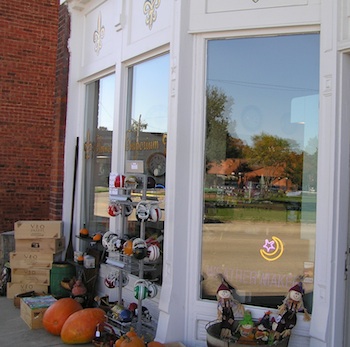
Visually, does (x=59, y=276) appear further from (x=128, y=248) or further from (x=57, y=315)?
(x=128, y=248)

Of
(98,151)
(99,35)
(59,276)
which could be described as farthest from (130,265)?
(99,35)

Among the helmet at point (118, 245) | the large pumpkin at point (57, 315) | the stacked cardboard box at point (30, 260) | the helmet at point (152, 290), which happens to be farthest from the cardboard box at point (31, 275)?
the helmet at point (152, 290)

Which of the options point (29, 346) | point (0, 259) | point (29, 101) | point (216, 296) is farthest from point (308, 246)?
point (29, 101)

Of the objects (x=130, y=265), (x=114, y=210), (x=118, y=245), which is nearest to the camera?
(x=130, y=265)

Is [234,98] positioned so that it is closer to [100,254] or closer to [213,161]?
[213,161]

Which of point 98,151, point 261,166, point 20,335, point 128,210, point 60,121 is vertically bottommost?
point 20,335

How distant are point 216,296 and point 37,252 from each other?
3.25 m

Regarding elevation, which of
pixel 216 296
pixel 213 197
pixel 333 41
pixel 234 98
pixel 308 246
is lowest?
pixel 216 296

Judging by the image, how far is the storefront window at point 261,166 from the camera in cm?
450

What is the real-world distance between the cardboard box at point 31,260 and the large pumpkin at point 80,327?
1.89 metres

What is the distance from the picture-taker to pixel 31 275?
6891mm

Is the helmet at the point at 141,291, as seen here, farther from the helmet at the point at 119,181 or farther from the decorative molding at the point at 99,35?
the decorative molding at the point at 99,35

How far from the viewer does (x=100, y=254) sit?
21.8 feet

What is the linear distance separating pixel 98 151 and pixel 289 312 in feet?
13.0
